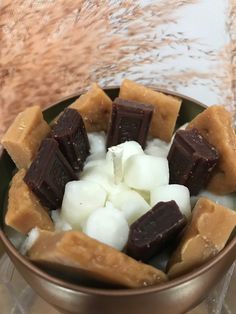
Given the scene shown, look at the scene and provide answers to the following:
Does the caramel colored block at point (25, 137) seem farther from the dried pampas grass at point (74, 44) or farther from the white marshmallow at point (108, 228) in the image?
the dried pampas grass at point (74, 44)

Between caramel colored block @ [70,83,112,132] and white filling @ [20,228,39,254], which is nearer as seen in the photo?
white filling @ [20,228,39,254]

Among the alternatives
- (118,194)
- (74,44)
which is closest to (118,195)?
(118,194)

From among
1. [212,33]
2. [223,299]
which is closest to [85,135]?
[223,299]

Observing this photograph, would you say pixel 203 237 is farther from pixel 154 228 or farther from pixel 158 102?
pixel 158 102

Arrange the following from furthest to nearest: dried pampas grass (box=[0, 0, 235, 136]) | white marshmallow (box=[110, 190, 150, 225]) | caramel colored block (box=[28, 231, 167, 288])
A: dried pampas grass (box=[0, 0, 235, 136]) < white marshmallow (box=[110, 190, 150, 225]) < caramel colored block (box=[28, 231, 167, 288])

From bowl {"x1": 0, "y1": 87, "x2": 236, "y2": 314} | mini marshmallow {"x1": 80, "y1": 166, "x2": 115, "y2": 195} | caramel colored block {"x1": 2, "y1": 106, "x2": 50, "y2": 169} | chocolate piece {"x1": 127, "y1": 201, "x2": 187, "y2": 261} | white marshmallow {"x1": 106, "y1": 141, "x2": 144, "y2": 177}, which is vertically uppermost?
caramel colored block {"x1": 2, "y1": 106, "x2": 50, "y2": 169}

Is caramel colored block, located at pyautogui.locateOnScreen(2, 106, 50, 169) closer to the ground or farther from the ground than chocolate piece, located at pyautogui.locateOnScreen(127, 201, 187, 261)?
farther from the ground

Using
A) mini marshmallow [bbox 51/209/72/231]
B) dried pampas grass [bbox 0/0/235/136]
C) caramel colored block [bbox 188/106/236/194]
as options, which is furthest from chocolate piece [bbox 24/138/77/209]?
dried pampas grass [bbox 0/0/235/136]

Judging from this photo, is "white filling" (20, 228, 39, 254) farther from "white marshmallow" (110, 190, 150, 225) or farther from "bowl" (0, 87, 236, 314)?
"white marshmallow" (110, 190, 150, 225)
